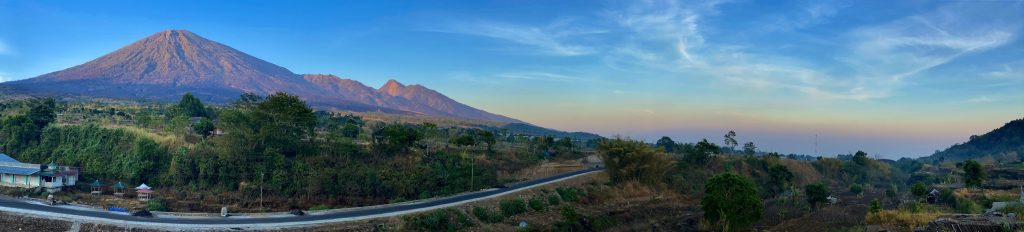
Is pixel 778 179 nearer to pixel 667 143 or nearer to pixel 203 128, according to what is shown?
pixel 667 143

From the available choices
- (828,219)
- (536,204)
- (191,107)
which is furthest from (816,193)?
(191,107)

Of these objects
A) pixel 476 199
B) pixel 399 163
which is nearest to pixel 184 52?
pixel 399 163

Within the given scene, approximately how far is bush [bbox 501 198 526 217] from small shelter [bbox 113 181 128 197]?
24459 mm

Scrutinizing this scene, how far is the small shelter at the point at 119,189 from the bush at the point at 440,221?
867 inches

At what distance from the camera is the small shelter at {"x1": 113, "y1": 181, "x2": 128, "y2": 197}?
1289 inches

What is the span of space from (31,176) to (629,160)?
38644 mm

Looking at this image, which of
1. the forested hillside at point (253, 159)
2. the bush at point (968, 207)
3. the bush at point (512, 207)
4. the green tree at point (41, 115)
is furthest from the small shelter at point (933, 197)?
the green tree at point (41, 115)

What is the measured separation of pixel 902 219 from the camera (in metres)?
15.9

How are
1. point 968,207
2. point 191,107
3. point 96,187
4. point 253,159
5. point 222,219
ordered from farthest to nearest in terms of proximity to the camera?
point 191,107 < point 253,159 < point 96,187 < point 968,207 < point 222,219

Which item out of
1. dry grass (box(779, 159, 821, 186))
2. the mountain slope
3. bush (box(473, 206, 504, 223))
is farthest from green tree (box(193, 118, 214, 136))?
the mountain slope

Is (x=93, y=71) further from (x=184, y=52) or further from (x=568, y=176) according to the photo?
(x=568, y=176)

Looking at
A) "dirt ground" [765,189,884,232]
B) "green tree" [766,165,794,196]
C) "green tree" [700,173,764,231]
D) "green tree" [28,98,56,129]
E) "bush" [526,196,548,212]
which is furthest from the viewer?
"green tree" [766,165,794,196]

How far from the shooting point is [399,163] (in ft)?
125

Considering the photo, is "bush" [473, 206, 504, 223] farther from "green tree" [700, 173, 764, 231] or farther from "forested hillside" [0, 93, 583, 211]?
"green tree" [700, 173, 764, 231]
